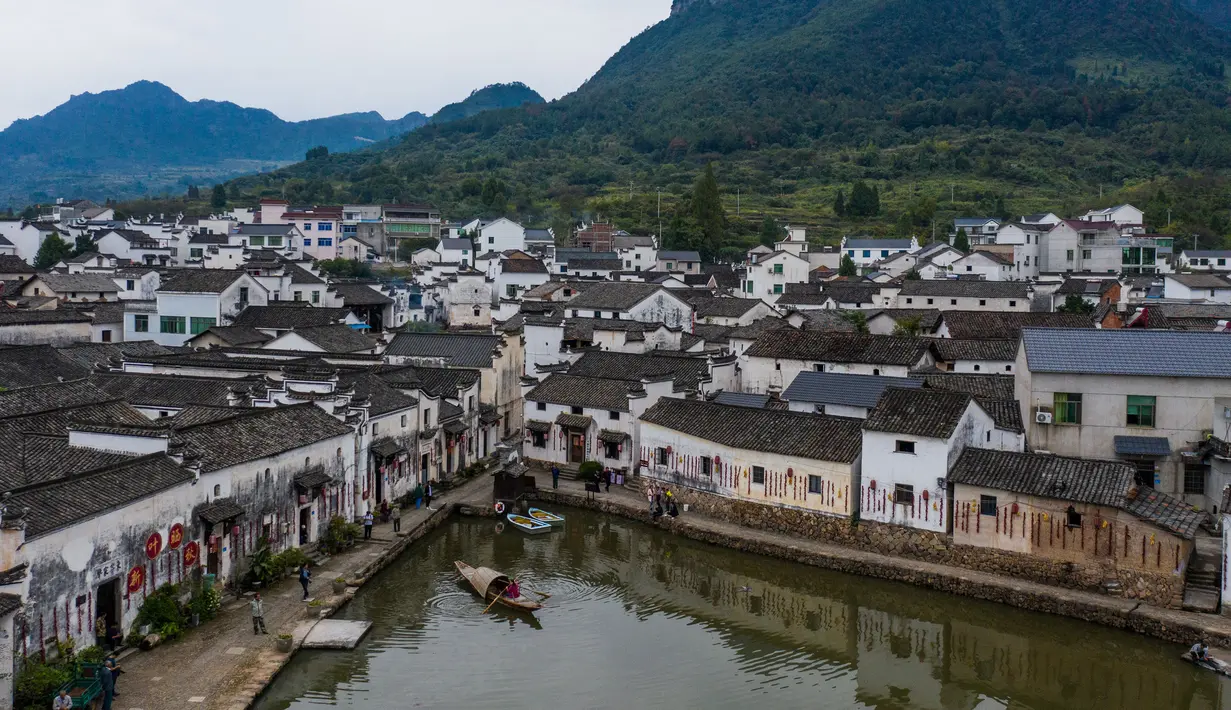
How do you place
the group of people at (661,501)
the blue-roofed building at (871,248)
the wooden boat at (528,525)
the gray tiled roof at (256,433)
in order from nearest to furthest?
1. the gray tiled roof at (256,433)
2. the wooden boat at (528,525)
3. the group of people at (661,501)
4. the blue-roofed building at (871,248)

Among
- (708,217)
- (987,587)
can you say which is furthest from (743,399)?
(708,217)

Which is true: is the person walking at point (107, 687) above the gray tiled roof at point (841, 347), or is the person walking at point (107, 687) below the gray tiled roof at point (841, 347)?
below

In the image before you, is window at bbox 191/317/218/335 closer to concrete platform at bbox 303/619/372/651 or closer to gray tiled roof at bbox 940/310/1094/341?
concrete platform at bbox 303/619/372/651

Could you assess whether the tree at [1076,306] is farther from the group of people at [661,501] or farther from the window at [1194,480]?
the group of people at [661,501]

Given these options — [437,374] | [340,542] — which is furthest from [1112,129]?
[340,542]

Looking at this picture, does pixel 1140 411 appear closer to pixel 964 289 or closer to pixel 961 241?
pixel 964 289

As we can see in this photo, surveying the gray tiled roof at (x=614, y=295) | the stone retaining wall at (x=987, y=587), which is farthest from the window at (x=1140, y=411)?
the gray tiled roof at (x=614, y=295)

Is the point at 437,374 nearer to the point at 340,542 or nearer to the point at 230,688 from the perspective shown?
the point at 340,542
